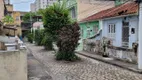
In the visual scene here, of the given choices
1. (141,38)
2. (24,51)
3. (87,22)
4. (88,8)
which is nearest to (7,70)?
(24,51)

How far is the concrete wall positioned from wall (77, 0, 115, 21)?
20.0 meters

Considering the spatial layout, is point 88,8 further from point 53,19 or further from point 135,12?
point 135,12

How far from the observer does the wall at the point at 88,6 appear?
2711 centimetres

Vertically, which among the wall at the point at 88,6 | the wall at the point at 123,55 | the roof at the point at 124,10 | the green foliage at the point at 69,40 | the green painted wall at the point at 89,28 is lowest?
the wall at the point at 123,55

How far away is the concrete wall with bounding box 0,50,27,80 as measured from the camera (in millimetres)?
7597

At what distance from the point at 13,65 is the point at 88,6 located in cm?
2099

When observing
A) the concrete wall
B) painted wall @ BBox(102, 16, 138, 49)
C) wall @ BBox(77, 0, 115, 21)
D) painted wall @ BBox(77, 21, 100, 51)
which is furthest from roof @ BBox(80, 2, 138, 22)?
the concrete wall

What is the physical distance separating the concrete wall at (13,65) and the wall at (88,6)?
20.0m

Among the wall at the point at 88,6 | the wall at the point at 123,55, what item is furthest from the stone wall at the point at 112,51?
the wall at the point at 88,6

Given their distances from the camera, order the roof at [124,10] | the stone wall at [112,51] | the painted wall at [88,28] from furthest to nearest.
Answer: the painted wall at [88,28]
the roof at [124,10]
the stone wall at [112,51]

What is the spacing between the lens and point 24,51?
7797 mm

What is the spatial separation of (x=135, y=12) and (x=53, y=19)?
734cm

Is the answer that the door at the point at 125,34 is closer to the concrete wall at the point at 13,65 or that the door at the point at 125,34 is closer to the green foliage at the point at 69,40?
the green foliage at the point at 69,40

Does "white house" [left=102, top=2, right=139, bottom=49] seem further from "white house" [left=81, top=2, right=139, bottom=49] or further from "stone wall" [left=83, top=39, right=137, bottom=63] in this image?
"stone wall" [left=83, top=39, right=137, bottom=63]
